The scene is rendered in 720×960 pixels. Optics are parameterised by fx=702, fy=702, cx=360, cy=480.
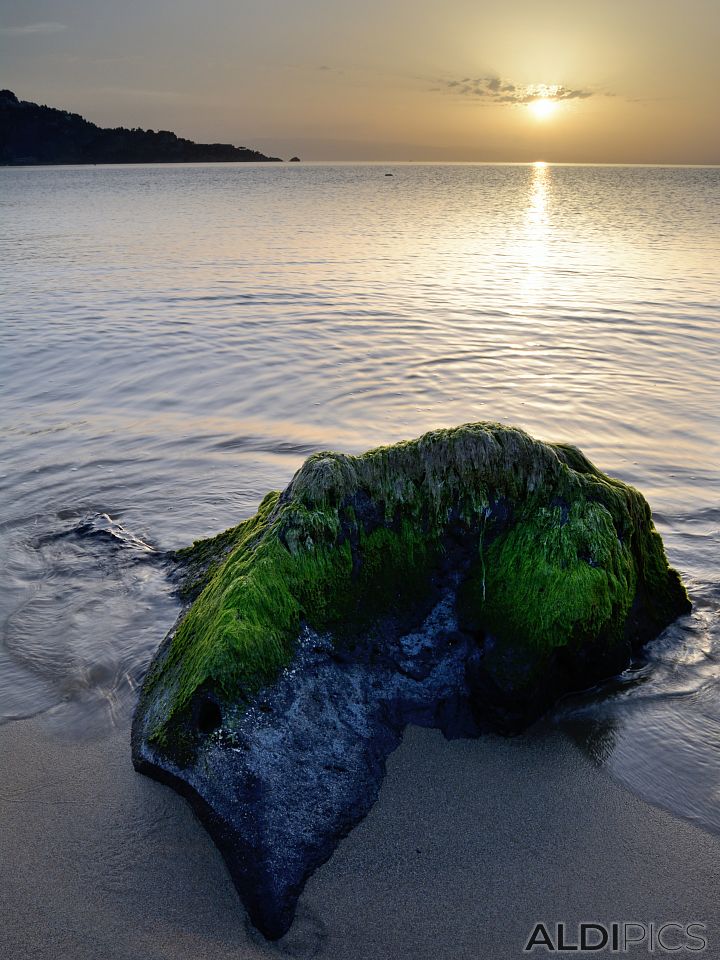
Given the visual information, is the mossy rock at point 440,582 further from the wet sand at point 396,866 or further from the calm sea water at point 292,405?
the calm sea water at point 292,405

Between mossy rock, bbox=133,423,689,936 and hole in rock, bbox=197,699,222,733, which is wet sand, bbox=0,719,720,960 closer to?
mossy rock, bbox=133,423,689,936

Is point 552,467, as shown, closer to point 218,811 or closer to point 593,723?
point 593,723

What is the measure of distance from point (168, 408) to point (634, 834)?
33.5 ft

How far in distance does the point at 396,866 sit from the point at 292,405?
9340mm

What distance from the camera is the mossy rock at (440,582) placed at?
4527mm

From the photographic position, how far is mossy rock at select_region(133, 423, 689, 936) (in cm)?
453

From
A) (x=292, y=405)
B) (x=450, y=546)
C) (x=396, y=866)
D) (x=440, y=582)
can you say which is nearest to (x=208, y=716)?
(x=396, y=866)

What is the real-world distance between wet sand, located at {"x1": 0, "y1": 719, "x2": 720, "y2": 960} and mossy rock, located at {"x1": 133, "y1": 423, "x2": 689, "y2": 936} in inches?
13.9

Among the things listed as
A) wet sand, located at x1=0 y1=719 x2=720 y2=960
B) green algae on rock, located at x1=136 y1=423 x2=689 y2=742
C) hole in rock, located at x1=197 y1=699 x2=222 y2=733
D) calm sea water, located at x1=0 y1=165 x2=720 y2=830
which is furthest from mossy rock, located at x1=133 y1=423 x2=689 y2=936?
calm sea water, located at x1=0 y1=165 x2=720 y2=830

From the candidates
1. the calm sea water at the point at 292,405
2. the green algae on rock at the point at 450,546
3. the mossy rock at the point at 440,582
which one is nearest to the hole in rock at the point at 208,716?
the mossy rock at the point at 440,582

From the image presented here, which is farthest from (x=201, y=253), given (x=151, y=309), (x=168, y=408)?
(x=168, y=408)

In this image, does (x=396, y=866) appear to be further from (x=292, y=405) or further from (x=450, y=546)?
(x=292, y=405)

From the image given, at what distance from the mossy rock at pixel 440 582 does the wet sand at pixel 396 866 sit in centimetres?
35

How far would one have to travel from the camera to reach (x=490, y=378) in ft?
45.2
